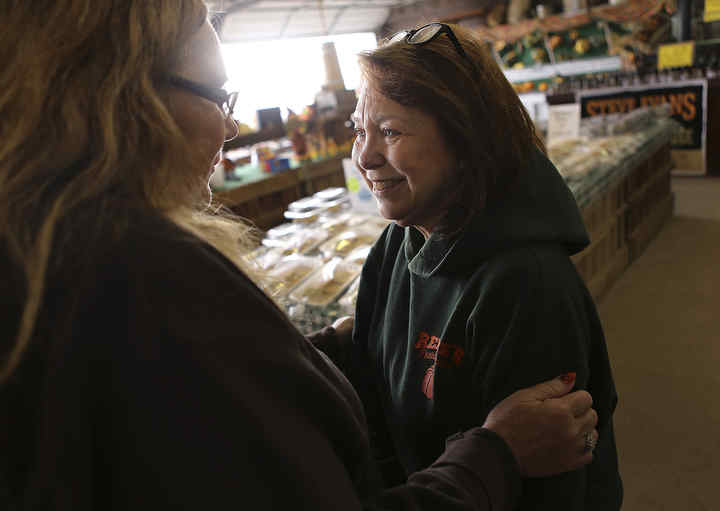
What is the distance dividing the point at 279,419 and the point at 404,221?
2.03 feet

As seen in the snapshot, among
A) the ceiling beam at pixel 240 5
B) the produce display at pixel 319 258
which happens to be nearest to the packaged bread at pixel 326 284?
the produce display at pixel 319 258

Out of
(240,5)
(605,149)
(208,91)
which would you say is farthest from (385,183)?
(240,5)

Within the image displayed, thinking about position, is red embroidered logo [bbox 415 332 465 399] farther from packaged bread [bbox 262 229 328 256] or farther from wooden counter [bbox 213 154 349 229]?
wooden counter [bbox 213 154 349 229]

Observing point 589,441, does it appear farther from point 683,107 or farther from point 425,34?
point 683,107

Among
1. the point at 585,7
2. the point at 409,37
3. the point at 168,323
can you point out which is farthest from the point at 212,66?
the point at 585,7

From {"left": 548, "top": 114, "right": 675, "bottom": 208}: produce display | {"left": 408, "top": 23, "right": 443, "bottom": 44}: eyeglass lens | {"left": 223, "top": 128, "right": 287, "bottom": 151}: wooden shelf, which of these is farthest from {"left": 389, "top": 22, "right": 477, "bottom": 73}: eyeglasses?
{"left": 223, "top": 128, "right": 287, "bottom": 151}: wooden shelf

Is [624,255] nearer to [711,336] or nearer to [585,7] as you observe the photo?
[711,336]

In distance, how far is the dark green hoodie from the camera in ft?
2.90

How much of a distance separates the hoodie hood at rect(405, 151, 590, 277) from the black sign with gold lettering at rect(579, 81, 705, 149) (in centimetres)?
590

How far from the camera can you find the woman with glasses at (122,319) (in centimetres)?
45

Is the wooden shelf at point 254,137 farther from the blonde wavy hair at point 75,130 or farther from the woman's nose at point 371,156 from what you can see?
the blonde wavy hair at point 75,130

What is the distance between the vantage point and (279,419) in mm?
507

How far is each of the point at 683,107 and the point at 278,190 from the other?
4897 millimetres

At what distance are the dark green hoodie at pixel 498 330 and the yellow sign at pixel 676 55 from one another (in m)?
6.22
